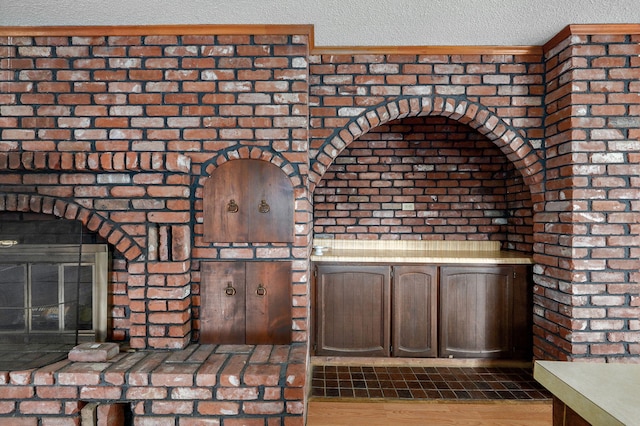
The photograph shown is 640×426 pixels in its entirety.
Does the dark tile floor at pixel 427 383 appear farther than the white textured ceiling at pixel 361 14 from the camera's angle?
Yes

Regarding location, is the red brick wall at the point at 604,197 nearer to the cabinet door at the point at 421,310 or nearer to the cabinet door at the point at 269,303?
the cabinet door at the point at 421,310

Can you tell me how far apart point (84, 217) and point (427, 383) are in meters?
2.44

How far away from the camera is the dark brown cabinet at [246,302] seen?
228cm

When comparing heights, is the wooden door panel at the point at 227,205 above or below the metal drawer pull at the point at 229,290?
above

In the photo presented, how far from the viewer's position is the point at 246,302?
2289mm

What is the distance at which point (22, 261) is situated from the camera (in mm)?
2055

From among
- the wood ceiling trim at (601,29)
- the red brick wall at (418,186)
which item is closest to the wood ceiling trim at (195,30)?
the wood ceiling trim at (601,29)

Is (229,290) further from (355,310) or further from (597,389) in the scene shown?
(597,389)

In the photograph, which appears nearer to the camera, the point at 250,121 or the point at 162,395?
the point at 162,395

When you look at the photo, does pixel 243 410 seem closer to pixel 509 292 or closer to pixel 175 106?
pixel 175 106

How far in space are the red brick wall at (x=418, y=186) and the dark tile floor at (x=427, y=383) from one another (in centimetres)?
112

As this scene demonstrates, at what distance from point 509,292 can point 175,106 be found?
2645 mm

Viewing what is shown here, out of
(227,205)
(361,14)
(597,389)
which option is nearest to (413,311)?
(227,205)

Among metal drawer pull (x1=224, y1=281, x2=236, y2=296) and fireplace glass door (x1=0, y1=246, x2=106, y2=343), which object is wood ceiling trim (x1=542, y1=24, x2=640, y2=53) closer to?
metal drawer pull (x1=224, y1=281, x2=236, y2=296)
